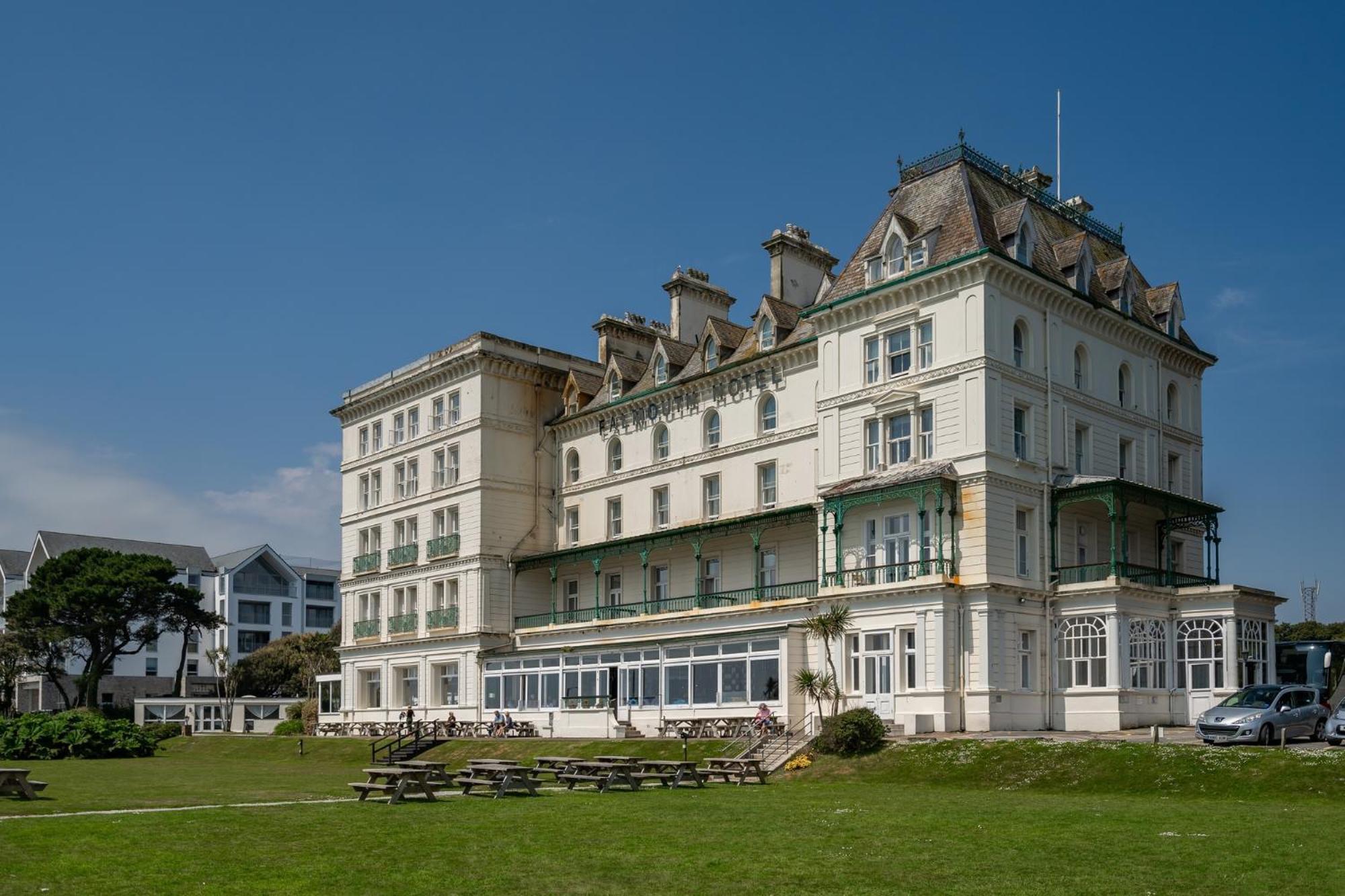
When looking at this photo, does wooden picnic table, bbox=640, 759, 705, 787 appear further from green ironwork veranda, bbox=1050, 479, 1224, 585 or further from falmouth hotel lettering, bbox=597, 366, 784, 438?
falmouth hotel lettering, bbox=597, 366, 784, 438

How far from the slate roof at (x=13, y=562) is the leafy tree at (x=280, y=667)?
29.7 m

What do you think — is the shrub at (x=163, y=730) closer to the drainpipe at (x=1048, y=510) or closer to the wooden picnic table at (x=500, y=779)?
the wooden picnic table at (x=500, y=779)

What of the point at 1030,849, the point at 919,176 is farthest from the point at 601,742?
the point at 1030,849

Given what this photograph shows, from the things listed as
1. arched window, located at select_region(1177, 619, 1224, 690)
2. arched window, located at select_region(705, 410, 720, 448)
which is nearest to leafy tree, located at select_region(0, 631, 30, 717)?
arched window, located at select_region(705, 410, 720, 448)

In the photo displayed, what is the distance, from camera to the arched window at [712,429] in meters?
47.1

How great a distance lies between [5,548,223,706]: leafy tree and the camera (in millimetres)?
77562

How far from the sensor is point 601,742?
39469 millimetres

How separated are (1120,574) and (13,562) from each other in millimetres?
106543

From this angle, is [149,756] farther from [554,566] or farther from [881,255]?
[881,255]

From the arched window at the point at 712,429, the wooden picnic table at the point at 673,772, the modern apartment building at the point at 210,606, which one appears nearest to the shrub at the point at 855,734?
the wooden picnic table at the point at 673,772

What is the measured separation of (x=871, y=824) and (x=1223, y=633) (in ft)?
68.1

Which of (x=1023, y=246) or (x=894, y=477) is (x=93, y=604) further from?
(x=1023, y=246)

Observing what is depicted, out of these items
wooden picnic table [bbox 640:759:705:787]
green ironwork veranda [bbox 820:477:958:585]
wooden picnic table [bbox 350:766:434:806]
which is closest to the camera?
wooden picnic table [bbox 350:766:434:806]

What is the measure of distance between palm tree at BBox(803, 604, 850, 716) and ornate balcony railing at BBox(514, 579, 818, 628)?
1844 mm
